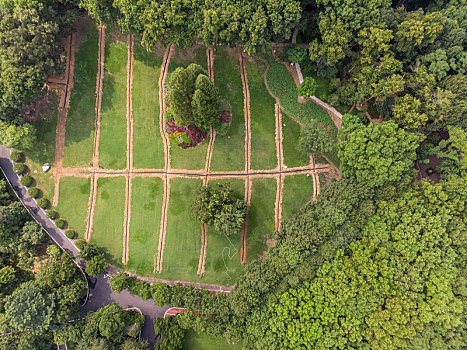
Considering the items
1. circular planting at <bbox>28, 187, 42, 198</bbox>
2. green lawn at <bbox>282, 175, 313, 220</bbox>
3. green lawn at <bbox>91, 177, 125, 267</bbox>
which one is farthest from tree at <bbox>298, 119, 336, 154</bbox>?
circular planting at <bbox>28, 187, 42, 198</bbox>

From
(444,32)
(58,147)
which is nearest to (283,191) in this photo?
(444,32)

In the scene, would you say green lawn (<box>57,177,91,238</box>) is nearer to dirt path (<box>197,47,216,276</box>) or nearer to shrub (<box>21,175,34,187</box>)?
shrub (<box>21,175,34,187</box>)

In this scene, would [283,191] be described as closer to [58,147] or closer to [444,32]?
[444,32]

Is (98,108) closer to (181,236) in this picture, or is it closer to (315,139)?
(181,236)

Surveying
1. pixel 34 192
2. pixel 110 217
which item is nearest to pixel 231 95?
pixel 110 217

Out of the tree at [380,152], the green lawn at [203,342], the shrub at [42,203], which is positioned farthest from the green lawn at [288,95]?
the shrub at [42,203]

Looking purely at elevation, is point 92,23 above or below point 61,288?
above

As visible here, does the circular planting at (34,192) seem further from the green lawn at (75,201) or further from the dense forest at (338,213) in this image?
the green lawn at (75,201)
